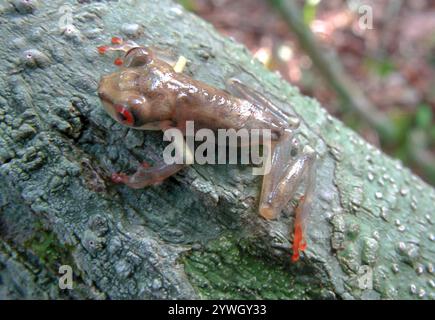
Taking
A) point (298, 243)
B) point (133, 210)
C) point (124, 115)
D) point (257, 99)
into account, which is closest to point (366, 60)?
point (257, 99)

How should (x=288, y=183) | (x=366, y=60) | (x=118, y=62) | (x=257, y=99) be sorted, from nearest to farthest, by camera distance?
(x=118, y=62)
(x=288, y=183)
(x=257, y=99)
(x=366, y=60)

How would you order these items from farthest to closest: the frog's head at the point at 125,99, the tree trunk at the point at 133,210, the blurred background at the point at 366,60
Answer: the blurred background at the point at 366,60 → the frog's head at the point at 125,99 → the tree trunk at the point at 133,210

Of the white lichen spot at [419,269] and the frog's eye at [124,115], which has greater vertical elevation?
the frog's eye at [124,115]

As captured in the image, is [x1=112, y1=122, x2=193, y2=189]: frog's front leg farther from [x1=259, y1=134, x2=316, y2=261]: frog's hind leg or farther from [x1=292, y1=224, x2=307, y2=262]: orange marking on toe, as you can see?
[x1=292, y1=224, x2=307, y2=262]: orange marking on toe

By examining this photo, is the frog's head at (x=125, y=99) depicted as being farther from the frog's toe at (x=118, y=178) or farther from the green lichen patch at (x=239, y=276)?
the green lichen patch at (x=239, y=276)

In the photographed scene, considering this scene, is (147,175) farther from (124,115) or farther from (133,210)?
(124,115)

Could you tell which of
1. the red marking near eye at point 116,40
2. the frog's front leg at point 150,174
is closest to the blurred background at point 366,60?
the red marking near eye at point 116,40

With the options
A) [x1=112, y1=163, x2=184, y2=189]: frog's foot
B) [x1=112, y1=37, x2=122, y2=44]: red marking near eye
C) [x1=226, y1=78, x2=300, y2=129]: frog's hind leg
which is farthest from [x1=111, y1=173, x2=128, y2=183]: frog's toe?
[x1=226, y1=78, x2=300, y2=129]: frog's hind leg
